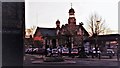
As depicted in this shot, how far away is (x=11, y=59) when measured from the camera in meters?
21.8

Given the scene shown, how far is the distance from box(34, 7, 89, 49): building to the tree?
6.15 feet

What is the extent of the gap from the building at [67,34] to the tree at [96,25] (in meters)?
1.87

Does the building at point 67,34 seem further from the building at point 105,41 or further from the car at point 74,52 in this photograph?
the building at point 105,41

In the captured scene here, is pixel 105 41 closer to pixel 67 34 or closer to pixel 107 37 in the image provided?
pixel 107 37

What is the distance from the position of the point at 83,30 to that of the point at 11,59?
34705 mm

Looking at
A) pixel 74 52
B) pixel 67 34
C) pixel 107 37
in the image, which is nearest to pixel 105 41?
pixel 107 37

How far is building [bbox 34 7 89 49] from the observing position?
47475 millimetres

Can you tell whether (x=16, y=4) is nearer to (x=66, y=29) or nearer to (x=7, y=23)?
(x=7, y=23)

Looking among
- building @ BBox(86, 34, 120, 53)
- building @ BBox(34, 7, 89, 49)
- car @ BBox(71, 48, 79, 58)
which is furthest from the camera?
building @ BBox(34, 7, 89, 49)

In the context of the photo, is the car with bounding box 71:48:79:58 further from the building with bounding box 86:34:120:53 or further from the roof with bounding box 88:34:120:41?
the roof with bounding box 88:34:120:41

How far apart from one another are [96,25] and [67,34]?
24.2 ft

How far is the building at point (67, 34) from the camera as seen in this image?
156ft

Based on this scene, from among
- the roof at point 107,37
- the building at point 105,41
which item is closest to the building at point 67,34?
the building at point 105,41

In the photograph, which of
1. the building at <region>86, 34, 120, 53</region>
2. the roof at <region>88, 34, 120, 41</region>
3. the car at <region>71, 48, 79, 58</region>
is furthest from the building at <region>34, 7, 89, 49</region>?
the roof at <region>88, 34, 120, 41</region>
